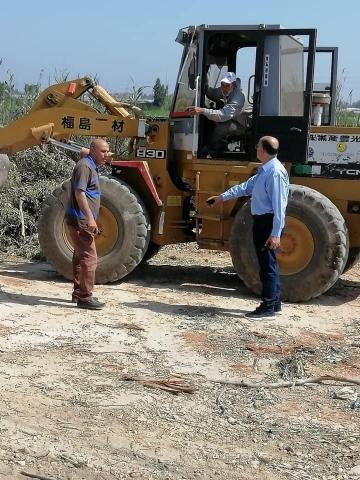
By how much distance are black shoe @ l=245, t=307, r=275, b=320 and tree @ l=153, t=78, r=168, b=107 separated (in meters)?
8.47

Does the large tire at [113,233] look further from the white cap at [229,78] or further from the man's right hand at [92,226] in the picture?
the white cap at [229,78]

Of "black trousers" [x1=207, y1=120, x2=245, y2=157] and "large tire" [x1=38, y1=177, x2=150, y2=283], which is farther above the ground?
"black trousers" [x1=207, y1=120, x2=245, y2=157]

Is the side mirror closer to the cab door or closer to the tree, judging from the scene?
the cab door

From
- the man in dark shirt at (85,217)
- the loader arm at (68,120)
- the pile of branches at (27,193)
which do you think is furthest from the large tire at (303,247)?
the pile of branches at (27,193)

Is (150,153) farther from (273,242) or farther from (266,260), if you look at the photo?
(273,242)

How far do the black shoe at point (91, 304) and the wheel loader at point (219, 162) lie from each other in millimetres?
1143

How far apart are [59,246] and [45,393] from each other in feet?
12.9

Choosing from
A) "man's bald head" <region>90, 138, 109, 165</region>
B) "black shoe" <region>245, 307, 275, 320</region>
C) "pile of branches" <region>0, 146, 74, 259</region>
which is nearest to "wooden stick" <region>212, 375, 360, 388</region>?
"black shoe" <region>245, 307, 275, 320</region>

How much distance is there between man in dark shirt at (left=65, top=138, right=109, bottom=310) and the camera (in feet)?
24.7

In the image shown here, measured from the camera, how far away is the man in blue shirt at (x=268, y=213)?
24.0ft

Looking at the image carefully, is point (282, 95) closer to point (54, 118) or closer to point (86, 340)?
point (54, 118)

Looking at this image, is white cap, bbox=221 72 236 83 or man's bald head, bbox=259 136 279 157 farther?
white cap, bbox=221 72 236 83

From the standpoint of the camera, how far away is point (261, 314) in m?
7.60

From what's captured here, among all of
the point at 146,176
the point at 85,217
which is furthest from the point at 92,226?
the point at 146,176
